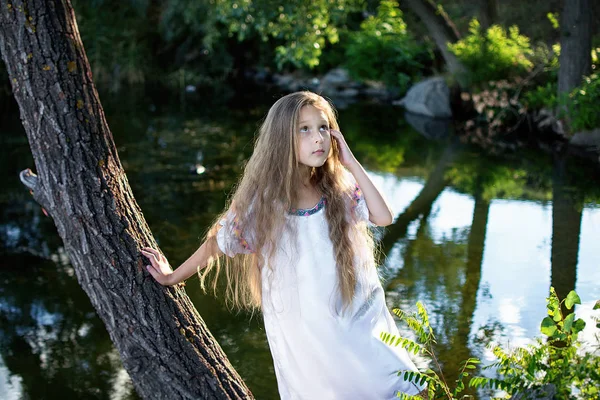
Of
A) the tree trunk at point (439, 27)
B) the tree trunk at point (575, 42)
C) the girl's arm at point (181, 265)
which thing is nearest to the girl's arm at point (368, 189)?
the girl's arm at point (181, 265)

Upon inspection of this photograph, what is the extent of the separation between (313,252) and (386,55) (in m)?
15.3

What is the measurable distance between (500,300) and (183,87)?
648 inches

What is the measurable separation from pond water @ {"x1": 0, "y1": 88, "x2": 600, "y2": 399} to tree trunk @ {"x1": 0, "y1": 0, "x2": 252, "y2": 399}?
0.90 m

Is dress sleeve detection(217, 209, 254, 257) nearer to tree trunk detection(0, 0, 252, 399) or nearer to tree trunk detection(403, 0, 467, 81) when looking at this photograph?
tree trunk detection(0, 0, 252, 399)

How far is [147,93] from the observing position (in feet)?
62.4

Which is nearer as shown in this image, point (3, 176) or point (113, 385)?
point (113, 385)

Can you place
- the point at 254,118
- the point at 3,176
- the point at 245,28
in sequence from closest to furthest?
the point at 3,176
the point at 245,28
the point at 254,118

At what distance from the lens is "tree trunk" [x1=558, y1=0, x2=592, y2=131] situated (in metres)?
11.1

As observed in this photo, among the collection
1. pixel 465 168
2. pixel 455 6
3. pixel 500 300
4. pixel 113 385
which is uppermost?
pixel 455 6

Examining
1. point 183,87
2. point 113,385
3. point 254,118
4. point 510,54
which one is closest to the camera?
point 113,385

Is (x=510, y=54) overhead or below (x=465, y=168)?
overhead

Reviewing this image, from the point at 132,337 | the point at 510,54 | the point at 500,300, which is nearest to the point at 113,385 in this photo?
the point at 132,337

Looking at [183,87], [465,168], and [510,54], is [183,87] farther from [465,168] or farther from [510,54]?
[465,168]

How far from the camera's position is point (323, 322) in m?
2.71
